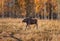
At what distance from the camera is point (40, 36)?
331 inches

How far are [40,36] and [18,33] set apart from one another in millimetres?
1036

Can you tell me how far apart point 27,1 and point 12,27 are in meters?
10.4

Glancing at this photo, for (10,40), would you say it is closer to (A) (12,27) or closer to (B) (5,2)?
(A) (12,27)

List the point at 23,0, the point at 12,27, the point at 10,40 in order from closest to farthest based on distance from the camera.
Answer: the point at 10,40 < the point at 12,27 < the point at 23,0

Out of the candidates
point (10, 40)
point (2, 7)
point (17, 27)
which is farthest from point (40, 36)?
point (2, 7)

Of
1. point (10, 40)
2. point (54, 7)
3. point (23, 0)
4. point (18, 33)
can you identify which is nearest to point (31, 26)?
point (18, 33)

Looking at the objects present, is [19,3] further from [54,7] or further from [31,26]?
[31,26]

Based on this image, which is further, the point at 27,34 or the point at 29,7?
the point at 29,7

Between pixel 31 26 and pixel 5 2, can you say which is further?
pixel 5 2

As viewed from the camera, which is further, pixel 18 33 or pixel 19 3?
pixel 19 3

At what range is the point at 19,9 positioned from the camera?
20.0 metres

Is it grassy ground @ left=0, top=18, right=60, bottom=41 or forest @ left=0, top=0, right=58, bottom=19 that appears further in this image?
forest @ left=0, top=0, right=58, bottom=19

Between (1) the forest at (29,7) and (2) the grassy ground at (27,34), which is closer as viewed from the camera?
(2) the grassy ground at (27,34)

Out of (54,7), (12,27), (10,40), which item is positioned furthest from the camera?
(54,7)
